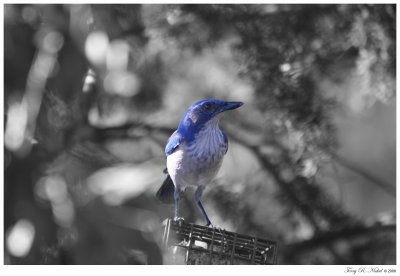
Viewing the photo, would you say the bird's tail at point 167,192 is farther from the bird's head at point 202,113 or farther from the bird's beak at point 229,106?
the bird's beak at point 229,106

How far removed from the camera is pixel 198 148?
3719 millimetres

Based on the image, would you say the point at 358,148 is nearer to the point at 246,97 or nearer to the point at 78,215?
the point at 246,97

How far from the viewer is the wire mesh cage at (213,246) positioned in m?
2.90

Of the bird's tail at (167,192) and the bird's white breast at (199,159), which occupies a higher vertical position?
the bird's white breast at (199,159)

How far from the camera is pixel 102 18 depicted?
361cm

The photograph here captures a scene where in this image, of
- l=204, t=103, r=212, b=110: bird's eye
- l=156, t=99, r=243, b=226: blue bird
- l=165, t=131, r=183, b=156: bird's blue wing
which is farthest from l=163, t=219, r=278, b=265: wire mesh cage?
l=204, t=103, r=212, b=110: bird's eye

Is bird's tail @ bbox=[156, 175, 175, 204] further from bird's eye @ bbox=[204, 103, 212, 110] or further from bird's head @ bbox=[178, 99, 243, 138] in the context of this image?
bird's eye @ bbox=[204, 103, 212, 110]

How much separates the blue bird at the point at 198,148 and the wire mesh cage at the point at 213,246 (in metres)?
0.68

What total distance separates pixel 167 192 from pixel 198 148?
0.46 metres

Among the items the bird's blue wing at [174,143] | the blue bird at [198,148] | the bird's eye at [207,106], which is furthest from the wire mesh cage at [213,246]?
the bird's eye at [207,106]

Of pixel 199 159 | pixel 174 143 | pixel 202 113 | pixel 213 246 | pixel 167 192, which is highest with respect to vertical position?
pixel 202 113

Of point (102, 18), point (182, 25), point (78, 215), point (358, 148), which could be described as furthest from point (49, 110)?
point (358, 148)

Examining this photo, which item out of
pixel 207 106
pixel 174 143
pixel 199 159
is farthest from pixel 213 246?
pixel 207 106

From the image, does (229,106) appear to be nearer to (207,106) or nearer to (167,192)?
(207,106)
